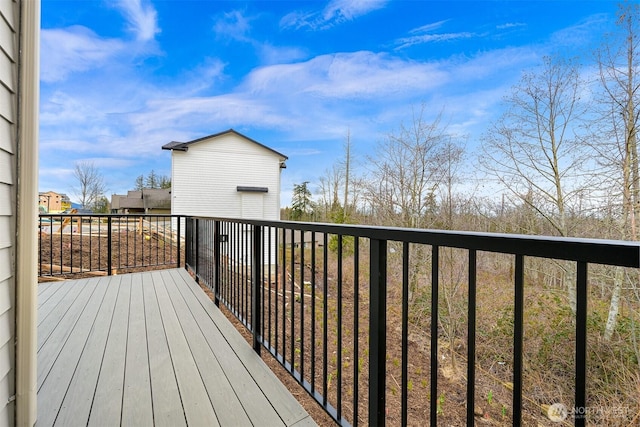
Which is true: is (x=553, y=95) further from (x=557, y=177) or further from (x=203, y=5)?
(x=203, y=5)

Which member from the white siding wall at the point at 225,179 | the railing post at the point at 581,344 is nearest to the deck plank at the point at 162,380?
the railing post at the point at 581,344

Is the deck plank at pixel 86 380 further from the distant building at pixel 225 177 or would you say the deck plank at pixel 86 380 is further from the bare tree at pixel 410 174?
the distant building at pixel 225 177

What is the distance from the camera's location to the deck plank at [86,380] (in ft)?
4.65

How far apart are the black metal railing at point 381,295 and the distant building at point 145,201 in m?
21.1

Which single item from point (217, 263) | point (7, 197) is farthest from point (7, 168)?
point (217, 263)

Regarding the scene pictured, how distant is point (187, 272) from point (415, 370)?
3.73m

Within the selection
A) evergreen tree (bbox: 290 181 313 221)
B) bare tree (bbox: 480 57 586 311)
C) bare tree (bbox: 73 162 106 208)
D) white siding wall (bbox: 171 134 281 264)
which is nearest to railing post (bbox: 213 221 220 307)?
bare tree (bbox: 480 57 586 311)

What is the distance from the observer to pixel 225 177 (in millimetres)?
12016

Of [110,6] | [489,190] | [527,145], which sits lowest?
[489,190]

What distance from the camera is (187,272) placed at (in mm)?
4773

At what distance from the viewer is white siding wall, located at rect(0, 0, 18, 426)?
1100 millimetres

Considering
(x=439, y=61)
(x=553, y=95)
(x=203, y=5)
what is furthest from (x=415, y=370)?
(x=203, y=5)

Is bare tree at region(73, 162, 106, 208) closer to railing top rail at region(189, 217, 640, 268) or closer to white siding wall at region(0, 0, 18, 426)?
white siding wall at region(0, 0, 18, 426)

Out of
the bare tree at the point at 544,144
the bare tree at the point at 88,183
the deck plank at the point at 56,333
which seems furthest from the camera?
the bare tree at the point at 88,183
